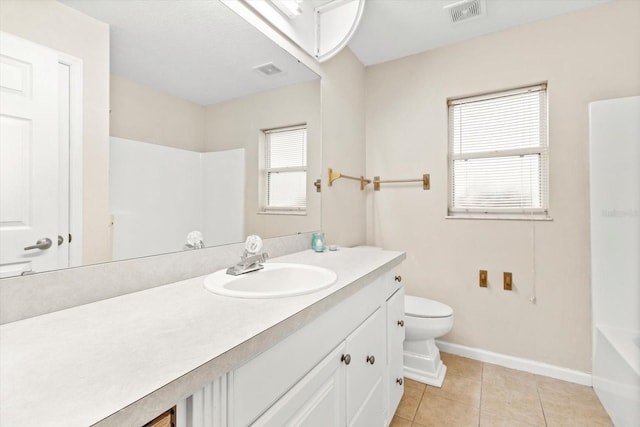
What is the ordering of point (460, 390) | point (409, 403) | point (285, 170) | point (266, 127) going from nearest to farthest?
point (266, 127)
point (285, 170)
point (409, 403)
point (460, 390)

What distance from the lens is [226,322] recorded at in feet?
2.25

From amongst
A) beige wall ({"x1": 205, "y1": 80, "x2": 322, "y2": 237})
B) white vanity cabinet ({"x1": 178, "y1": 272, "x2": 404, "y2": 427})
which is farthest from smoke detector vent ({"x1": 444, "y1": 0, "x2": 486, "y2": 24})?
white vanity cabinet ({"x1": 178, "y1": 272, "x2": 404, "y2": 427})

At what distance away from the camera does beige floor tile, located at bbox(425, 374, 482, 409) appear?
5.92 ft

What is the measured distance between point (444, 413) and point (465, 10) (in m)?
2.53

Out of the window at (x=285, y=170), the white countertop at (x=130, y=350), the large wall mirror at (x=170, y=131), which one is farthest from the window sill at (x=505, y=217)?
the white countertop at (x=130, y=350)

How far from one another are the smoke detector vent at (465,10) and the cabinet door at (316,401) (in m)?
2.17

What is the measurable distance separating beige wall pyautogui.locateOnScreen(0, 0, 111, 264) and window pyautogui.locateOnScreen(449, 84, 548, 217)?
2294mm

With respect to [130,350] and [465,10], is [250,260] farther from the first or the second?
[465,10]

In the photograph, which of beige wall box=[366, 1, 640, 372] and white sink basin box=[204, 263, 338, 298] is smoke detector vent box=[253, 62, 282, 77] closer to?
white sink basin box=[204, 263, 338, 298]

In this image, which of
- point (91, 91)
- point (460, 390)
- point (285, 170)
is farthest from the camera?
point (460, 390)

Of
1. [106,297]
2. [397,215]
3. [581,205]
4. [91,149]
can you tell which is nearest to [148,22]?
[91,149]

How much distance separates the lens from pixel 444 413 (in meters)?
1.69

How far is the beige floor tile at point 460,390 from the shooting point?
180cm

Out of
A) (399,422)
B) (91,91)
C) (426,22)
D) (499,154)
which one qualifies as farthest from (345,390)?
(426,22)
